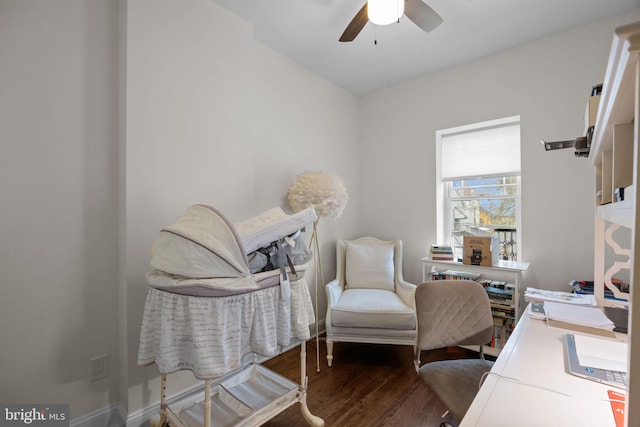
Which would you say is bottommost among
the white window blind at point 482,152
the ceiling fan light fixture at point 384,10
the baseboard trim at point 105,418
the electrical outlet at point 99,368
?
the baseboard trim at point 105,418

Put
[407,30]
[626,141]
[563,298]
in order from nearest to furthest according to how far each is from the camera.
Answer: [626,141] → [563,298] → [407,30]

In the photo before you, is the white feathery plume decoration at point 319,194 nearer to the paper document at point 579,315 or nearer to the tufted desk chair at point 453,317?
the tufted desk chair at point 453,317

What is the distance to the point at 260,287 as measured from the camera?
1.29 m

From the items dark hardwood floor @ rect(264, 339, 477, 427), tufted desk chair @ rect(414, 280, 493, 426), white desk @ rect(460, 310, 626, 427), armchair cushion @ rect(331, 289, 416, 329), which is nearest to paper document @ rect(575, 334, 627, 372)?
white desk @ rect(460, 310, 626, 427)

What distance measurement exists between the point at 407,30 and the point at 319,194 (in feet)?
4.80

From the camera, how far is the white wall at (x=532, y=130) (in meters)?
2.18

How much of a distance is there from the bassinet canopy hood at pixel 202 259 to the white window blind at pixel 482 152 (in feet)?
8.11

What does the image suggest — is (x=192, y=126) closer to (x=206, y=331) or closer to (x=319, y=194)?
(x=319, y=194)

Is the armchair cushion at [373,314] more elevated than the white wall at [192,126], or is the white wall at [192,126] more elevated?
the white wall at [192,126]

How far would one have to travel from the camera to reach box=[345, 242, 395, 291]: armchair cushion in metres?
2.77

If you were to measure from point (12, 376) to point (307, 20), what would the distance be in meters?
2.75

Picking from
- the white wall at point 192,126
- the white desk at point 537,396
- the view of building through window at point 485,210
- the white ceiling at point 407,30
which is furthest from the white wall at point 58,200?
the view of building through window at point 485,210

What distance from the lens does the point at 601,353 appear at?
1099 mm

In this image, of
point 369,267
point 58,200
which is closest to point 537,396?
point 369,267
